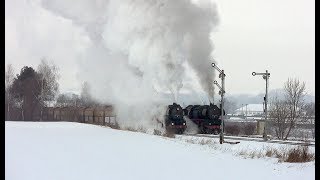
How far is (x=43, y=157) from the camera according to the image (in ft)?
46.7

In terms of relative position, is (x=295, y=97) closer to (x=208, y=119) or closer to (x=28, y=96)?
(x=208, y=119)

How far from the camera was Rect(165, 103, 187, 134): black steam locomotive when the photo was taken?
1574 inches

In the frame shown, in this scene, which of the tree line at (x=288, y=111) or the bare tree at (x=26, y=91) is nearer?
the tree line at (x=288, y=111)

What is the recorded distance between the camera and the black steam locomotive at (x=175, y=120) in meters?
40.0

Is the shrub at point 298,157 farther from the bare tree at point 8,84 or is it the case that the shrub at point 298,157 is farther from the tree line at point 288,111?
the bare tree at point 8,84

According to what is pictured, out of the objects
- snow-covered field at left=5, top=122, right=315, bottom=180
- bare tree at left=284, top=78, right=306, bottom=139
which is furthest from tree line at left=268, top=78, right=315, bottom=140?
snow-covered field at left=5, top=122, right=315, bottom=180

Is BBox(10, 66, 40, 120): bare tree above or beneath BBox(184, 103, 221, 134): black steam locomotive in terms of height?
above

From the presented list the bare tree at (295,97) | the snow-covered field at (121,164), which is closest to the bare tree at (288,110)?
the bare tree at (295,97)

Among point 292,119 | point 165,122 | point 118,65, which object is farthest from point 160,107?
point 292,119

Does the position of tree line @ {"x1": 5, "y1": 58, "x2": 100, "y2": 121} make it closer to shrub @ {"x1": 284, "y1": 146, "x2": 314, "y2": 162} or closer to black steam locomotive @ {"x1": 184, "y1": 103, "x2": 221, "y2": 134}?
black steam locomotive @ {"x1": 184, "y1": 103, "x2": 221, "y2": 134}

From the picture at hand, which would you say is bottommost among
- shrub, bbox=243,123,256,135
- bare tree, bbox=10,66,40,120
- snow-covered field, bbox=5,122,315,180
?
shrub, bbox=243,123,256,135

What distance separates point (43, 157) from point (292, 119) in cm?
3216

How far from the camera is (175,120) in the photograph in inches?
1596
